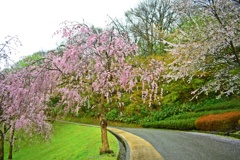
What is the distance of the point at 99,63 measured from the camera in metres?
9.66

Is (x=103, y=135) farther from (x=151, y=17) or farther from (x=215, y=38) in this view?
(x=151, y=17)

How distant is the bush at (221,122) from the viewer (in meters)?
15.6

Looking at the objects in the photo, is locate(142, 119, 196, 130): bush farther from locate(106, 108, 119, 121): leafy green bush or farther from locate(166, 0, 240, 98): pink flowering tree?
locate(106, 108, 119, 121): leafy green bush

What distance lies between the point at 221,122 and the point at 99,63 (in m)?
10.3

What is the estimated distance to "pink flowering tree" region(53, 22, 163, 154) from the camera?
30.8ft

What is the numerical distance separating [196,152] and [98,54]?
5.42 metres

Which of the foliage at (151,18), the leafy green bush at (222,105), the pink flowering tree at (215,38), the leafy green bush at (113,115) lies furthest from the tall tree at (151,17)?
Result: the pink flowering tree at (215,38)

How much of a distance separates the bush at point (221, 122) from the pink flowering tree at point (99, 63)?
811 centimetres

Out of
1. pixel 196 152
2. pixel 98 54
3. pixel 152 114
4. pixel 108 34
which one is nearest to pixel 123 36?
pixel 108 34

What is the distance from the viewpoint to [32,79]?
8852 millimetres

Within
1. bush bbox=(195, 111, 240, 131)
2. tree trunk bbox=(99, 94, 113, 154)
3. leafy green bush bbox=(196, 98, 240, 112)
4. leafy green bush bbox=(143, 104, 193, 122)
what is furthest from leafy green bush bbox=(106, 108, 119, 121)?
tree trunk bbox=(99, 94, 113, 154)

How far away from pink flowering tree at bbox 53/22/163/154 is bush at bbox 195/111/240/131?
26.6 feet

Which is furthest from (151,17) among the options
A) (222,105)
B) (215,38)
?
(215,38)

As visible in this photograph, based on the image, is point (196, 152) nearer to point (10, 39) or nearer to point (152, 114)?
point (10, 39)
